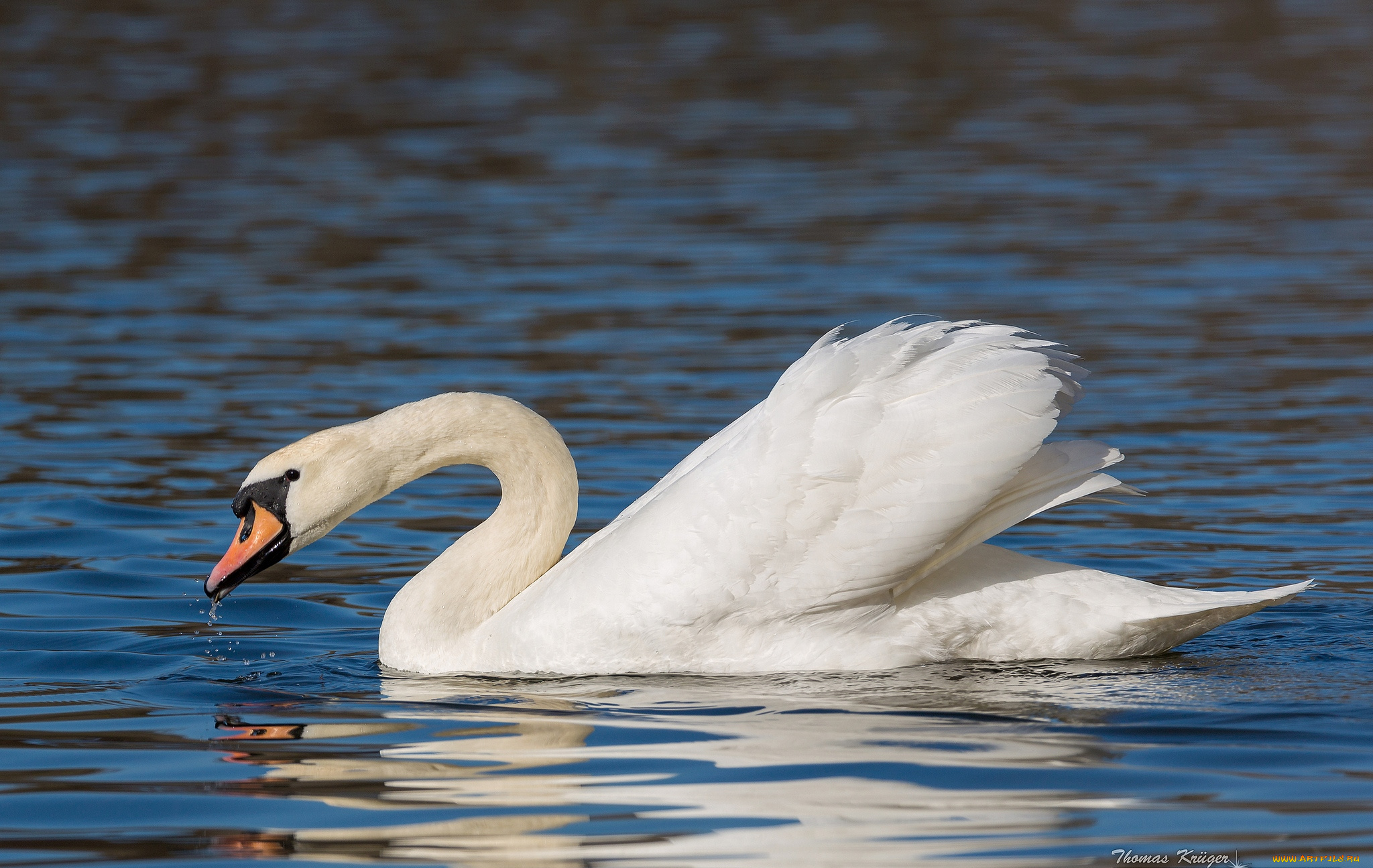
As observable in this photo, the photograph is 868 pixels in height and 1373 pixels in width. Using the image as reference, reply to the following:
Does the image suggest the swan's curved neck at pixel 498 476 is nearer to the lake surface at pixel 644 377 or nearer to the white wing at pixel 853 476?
the lake surface at pixel 644 377

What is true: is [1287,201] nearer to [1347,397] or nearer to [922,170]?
[922,170]

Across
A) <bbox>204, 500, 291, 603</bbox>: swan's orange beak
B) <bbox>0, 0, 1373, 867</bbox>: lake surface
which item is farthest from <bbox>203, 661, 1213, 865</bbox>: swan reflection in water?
<bbox>204, 500, 291, 603</bbox>: swan's orange beak

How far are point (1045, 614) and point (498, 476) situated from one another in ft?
7.04

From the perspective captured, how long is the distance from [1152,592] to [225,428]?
6858 mm

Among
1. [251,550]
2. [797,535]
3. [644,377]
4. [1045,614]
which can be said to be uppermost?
[797,535]

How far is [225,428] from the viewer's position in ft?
→ 41.2

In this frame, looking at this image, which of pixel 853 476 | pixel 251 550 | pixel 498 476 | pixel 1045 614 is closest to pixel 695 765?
pixel 853 476

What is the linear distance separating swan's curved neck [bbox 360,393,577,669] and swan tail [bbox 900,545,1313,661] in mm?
1479

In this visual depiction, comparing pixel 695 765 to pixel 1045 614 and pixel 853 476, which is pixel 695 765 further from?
pixel 1045 614

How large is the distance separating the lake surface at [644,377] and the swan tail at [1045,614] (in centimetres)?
14

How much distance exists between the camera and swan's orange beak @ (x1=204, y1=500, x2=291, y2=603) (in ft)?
25.1

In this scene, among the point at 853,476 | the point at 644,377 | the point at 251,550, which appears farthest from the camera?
the point at 644,377

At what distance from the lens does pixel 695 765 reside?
6238mm

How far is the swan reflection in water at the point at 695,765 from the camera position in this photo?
5.57 metres
